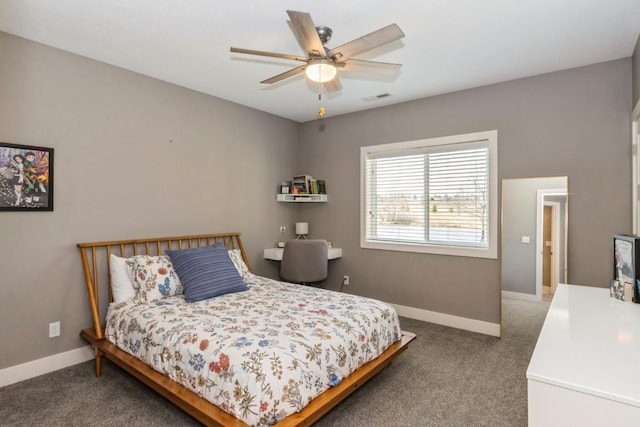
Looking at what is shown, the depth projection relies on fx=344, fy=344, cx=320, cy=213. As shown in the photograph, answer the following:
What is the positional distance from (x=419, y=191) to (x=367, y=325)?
7.41ft

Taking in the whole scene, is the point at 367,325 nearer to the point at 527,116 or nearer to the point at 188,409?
the point at 188,409

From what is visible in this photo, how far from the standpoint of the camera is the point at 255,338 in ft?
6.85

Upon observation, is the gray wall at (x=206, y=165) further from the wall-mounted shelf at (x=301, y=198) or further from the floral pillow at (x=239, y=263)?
the floral pillow at (x=239, y=263)

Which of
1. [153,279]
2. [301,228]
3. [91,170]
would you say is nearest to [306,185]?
[301,228]

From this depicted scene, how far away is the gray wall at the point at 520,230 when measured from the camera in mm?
3443

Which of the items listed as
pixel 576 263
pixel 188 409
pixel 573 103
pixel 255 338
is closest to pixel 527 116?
pixel 573 103

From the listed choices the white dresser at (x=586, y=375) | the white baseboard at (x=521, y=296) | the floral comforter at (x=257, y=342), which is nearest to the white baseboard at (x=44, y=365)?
the floral comforter at (x=257, y=342)

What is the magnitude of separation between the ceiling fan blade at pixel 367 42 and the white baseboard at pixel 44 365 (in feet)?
10.7

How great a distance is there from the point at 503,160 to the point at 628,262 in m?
1.77

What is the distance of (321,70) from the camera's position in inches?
91.7

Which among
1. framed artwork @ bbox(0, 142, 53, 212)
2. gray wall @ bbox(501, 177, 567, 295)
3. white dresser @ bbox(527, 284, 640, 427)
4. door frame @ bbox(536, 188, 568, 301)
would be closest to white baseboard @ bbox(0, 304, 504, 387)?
gray wall @ bbox(501, 177, 567, 295)

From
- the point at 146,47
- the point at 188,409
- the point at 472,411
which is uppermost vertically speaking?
the point at 146,47

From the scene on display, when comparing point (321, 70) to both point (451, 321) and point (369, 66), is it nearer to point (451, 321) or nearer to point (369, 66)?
point (369, 66)

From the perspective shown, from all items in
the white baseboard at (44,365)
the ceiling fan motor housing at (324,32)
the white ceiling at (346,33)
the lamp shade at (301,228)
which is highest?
the white ceiling at (346,33)
